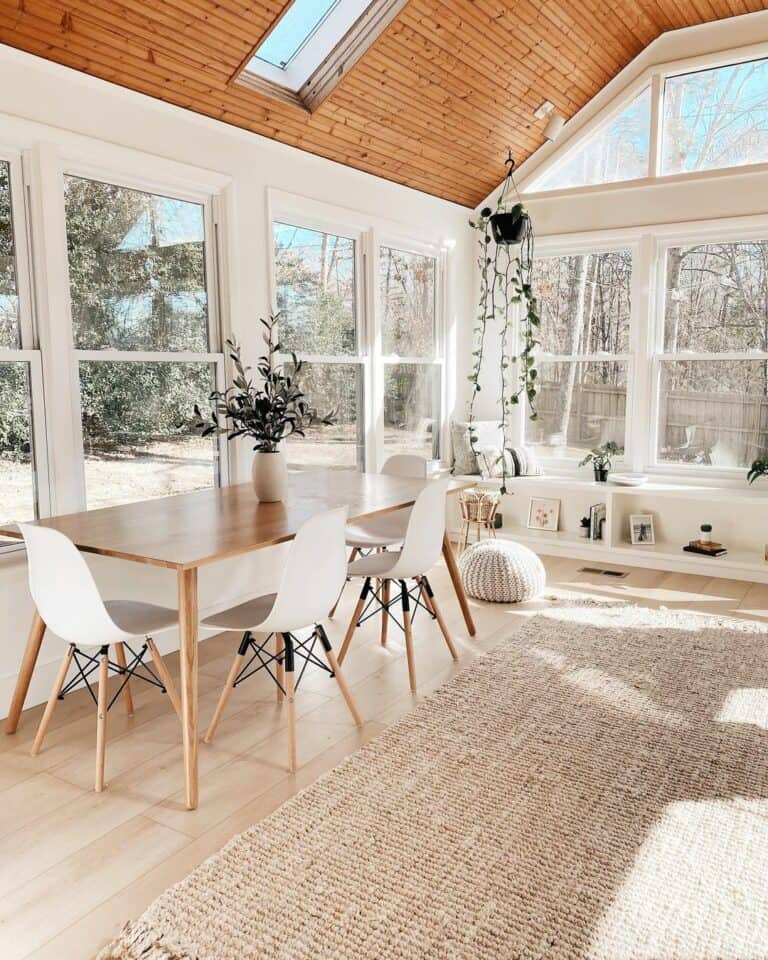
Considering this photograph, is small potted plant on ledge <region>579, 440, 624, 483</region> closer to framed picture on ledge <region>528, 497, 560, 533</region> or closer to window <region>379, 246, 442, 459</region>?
framed picture on ledge <region>528, 497, 560, 533</region>

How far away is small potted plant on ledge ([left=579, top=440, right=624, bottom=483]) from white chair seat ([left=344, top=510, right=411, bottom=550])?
1.85m

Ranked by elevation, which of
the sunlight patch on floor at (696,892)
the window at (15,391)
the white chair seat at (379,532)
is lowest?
the sunlight patch on floor at (696,892)

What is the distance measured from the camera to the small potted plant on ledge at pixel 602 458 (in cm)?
561

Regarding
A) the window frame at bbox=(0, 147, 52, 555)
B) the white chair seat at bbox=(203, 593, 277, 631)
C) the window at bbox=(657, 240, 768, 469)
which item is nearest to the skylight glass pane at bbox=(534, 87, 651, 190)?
the window at bbox=(657, 240, 768, 469)

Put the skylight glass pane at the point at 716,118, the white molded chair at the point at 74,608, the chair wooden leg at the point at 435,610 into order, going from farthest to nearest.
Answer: the skylight glass pane at the point at 716,118 < the chair wooden leg at the point at 435,610 < the white molded chair at the point at 74,608

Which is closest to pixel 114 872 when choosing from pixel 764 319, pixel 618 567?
pixel 618 567

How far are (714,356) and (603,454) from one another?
96 cm

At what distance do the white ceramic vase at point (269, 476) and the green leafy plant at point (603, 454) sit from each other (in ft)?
9.53

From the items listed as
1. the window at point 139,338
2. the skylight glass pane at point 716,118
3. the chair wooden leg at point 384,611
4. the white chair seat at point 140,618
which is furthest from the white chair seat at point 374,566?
the skylight glass pane at point 716,118

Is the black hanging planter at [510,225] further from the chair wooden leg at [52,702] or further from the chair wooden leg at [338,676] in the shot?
A: the chair wooden leg at [52,702]

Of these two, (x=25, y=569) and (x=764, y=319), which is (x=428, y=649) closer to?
(x=25, y=569)

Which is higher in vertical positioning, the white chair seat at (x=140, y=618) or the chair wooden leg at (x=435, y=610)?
the white chair seat at (x=140, y=618)

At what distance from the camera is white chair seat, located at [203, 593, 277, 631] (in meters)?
2.75

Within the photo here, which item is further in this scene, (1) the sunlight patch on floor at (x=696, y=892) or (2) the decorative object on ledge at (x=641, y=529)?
(2) the decorative object on ledge at (x=641, y=529)
